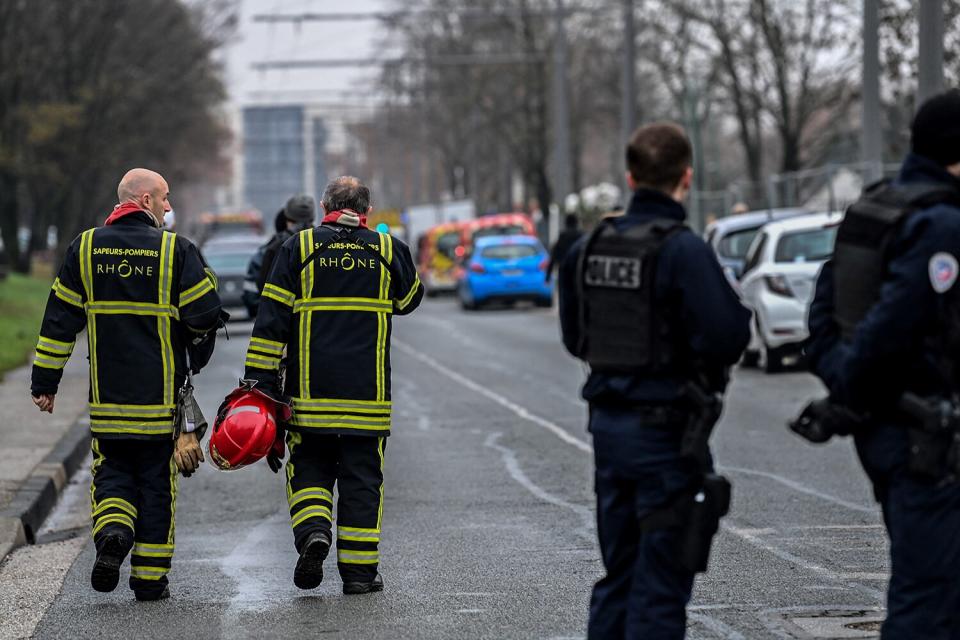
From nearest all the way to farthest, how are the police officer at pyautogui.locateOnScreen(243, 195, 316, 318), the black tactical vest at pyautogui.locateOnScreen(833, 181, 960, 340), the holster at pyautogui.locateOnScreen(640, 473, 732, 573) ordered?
the black tactical vest at pyautogui.locateOnScreen(833, 181, 960, 340) → the holster at pyautogui.locateOnScreen(640, 473, 732, 573) → the police officer at pyautogui.locateOnScreen(243, 195, 316, 318)

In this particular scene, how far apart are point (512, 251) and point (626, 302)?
105 ft

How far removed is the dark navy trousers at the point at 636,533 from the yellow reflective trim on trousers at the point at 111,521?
8.95ft

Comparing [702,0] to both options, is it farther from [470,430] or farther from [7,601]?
[7,601]

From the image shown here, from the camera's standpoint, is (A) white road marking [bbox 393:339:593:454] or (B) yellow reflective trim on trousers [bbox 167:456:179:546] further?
(A) white road marking [bbox 393:339:593:454]

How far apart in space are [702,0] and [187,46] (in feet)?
47.9

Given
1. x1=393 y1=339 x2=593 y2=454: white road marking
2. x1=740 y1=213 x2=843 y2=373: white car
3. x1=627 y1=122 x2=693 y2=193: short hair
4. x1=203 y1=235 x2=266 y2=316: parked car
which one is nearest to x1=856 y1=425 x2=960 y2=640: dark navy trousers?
x1=627 y1=122 x2=693 y2=193: short hair

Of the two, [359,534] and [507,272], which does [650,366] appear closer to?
[359,534]

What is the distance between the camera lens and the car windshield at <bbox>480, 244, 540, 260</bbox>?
3731 cm

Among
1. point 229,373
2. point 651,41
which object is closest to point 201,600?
point 229,373

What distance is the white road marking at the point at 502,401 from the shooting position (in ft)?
44.8

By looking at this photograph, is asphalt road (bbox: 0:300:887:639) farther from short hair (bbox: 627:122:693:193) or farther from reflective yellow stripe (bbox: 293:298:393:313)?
short hair (bbox: 627:122:693:193)

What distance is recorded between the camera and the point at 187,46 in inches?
1945

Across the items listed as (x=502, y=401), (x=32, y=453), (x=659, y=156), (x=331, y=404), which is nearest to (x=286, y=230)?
(x=32, y=453)

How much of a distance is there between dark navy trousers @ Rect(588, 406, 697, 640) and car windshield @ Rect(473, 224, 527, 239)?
39.3 m
